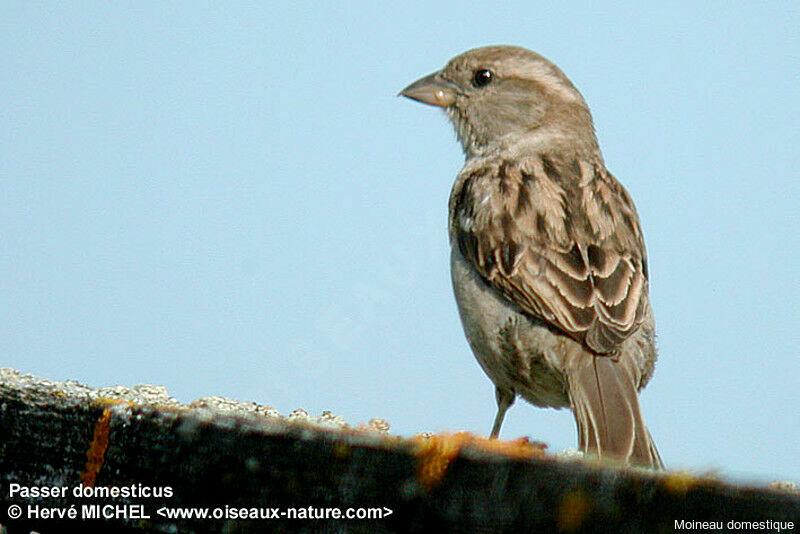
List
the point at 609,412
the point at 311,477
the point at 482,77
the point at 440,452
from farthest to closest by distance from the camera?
the point at 482,77 < the point at 609,412 < the point at 311,477 < the point at 440,452

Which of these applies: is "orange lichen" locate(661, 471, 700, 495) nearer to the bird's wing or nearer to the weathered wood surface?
the weathered wood surface

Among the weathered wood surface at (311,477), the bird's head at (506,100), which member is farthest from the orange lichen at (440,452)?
the bird's head at (506,100)

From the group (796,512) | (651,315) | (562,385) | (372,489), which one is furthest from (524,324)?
(796,512)

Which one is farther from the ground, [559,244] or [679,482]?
[559,244]

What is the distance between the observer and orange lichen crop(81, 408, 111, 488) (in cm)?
230

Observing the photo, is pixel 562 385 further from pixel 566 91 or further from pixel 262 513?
pixel 262 513

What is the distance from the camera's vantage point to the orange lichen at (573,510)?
1.64 meters

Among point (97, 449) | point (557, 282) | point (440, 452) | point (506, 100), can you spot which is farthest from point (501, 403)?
point (440, 452)

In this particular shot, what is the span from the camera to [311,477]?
1.95m

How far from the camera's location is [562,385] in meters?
4.57

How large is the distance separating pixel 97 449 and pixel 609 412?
250 centimetres

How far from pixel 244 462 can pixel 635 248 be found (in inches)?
137

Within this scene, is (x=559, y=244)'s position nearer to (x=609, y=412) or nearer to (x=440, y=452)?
(x=609, y=412)

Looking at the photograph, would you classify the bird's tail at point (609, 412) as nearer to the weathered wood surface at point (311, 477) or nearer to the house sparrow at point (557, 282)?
the house sparrow at point (557, 282)
